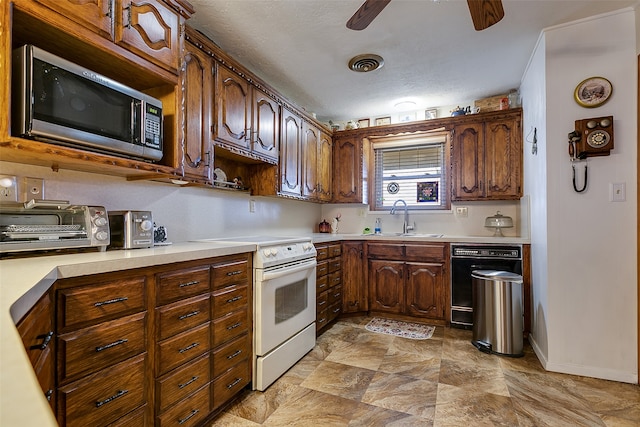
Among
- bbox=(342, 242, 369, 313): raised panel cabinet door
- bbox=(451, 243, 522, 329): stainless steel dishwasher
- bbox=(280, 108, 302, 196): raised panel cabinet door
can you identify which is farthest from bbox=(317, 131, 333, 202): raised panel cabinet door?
bbox=(451, 243, 522, 329): stainless steel dishwasher

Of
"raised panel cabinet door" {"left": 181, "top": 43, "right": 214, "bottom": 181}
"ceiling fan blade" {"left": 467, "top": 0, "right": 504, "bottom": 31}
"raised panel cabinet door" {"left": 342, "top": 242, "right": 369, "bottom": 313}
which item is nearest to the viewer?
"ceiling fan blade" {"left": 467, "top": 0, "right": 504, "bottom": 31}

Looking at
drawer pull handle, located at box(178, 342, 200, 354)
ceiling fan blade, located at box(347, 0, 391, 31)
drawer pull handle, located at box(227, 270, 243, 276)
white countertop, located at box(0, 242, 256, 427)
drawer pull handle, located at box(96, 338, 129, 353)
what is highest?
ceiling fan blade, located at box(347, 0, 391, 31)

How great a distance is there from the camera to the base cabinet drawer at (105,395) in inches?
42.1

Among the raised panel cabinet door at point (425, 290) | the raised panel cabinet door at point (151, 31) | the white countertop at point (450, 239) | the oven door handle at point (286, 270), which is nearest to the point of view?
the raised panel cabinet door at point (151, 31)

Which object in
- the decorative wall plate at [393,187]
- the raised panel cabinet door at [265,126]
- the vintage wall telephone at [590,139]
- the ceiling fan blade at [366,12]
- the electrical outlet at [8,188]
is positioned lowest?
the electrical outlet at [8,188]

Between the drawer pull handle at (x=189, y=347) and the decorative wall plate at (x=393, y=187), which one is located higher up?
the decorative wall plate at (x=393, y=187)

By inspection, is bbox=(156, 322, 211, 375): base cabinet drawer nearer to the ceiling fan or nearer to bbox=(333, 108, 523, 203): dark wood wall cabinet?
the ceiling fan

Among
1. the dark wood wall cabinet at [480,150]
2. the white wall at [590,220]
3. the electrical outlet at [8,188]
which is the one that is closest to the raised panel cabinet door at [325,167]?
the dark wood wall cabinet at [480,150]

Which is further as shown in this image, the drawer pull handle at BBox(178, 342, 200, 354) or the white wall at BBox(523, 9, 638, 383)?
the white wall at BBox(523, 9, 638, 383)

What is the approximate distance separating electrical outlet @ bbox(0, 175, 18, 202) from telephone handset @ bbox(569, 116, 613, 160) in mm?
3204

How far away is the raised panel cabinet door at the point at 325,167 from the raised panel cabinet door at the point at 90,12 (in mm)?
2464

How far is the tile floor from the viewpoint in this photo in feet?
5.61

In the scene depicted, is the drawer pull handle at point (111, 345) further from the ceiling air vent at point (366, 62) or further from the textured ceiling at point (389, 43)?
the ceiling air vent at point (366, 62)

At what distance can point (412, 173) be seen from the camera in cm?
397
